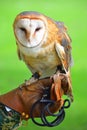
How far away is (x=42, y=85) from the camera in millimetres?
1125

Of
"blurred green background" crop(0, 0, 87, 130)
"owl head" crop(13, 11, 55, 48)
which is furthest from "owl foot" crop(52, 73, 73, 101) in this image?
"blurred green background" crop(0, 0, 87, 130)

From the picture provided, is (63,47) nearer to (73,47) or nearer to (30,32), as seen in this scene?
(30,32)

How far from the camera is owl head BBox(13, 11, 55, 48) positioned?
1.04 meters

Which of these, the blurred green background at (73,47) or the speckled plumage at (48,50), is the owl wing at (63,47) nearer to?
the speckled plumage at (48,50)

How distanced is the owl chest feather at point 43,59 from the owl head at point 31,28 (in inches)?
1.0

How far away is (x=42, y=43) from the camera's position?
1078 millimetres

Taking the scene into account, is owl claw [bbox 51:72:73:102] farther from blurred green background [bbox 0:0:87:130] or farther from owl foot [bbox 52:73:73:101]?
blurred green background [bbox 0:0:87:130]

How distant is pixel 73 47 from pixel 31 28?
0.67 m

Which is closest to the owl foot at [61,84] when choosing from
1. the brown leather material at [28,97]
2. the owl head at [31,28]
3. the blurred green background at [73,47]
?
the brown leather material at [28,97]

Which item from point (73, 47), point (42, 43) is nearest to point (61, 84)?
point (42, 43)

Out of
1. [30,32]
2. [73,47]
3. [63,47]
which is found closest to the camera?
A: [30,32]

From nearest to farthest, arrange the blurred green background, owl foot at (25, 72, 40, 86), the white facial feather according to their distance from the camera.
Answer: the white facial feather, owl foot at (25, 72, 40, 86), the blurred green background

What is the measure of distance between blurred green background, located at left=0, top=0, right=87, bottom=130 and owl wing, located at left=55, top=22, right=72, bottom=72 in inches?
19.7

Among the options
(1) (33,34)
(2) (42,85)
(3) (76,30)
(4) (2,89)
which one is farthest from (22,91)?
(3) (76,30)
